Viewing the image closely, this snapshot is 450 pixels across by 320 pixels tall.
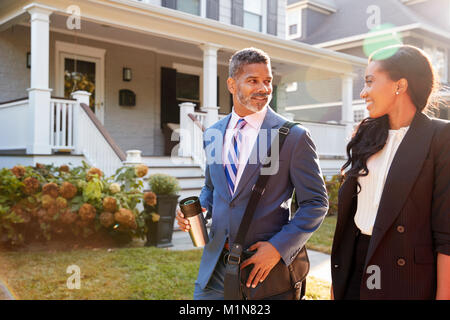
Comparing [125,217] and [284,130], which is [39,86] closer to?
[125,217]

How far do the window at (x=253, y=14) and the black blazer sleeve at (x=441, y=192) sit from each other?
12278 mm

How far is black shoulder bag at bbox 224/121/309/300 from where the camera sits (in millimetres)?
1904

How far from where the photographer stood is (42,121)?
7770mm

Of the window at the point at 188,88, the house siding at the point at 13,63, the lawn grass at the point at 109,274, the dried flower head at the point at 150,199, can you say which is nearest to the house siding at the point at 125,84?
the house siding at the point at 13,63

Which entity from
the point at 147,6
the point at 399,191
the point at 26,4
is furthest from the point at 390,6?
the point at 399,191

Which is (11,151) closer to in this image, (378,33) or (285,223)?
(285,223)

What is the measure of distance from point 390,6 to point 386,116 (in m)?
20.7

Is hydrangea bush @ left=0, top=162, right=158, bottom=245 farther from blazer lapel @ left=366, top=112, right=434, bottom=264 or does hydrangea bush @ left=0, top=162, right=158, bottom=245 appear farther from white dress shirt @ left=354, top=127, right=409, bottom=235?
blazer lapel @ left=366, top=112, right=434, bottom=264

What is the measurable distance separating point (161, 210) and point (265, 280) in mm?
4875

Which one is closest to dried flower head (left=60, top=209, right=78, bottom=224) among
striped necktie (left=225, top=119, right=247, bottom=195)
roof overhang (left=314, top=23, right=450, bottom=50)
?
striped necktie (left=225, top=119, right=247, bottom=195)

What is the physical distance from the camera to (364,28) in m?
20.5

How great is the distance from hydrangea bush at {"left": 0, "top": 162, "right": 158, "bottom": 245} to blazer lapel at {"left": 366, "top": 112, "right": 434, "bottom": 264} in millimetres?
4797

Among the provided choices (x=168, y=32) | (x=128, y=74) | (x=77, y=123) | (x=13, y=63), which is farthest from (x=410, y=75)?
(x=128, y=74)

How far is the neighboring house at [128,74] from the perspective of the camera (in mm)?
7941
